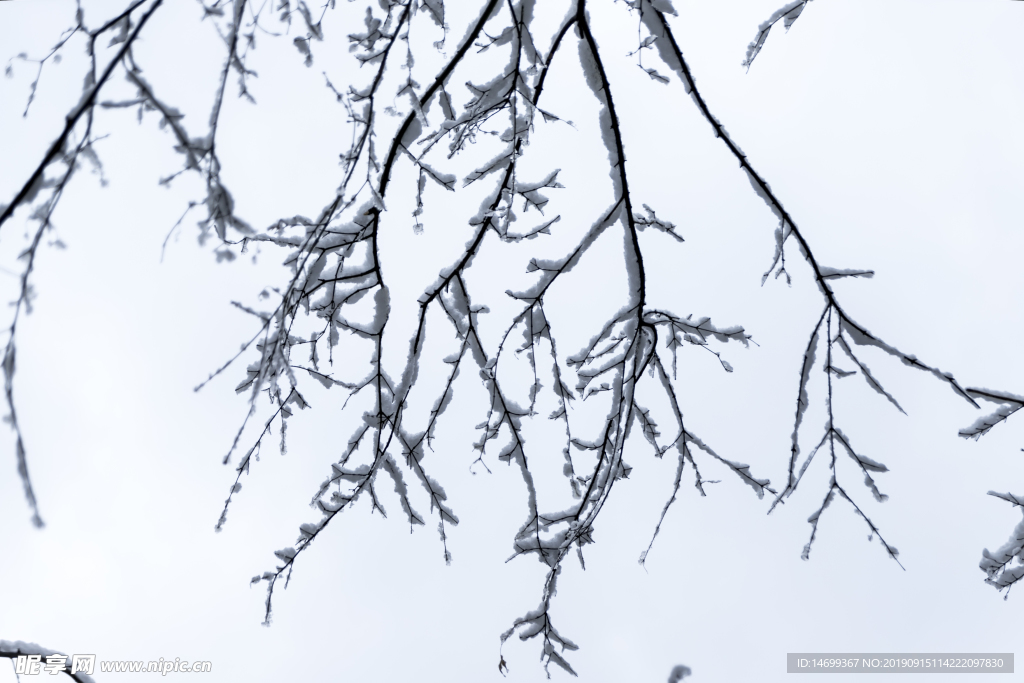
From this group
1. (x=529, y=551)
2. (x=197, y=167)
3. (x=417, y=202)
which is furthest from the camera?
(x=529, y=551)

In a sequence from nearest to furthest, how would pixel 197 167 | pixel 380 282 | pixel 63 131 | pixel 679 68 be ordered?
pixel 63 131 < pixel 197 167 < pixel 679 68 < pixel 380 282

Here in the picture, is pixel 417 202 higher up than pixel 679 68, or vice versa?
pixel 679 68

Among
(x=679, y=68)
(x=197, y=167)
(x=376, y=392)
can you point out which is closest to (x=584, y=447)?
(x=376, y=392)

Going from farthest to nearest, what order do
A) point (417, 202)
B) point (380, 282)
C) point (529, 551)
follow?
point (529, 551)
point (380, 282)
point (417, 202)

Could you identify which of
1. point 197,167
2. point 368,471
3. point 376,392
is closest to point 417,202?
point 197,167

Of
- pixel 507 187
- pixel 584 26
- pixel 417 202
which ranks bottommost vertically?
pixel 417 202

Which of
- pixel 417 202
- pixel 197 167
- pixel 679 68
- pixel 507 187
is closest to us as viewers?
pixel 197 167

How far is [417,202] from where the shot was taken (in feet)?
6.87

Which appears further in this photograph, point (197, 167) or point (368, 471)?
point (368, 471)

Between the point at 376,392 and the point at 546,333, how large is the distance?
0.86 metres

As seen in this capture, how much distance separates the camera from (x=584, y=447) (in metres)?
2.56

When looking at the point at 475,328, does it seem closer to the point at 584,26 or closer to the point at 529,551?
the point at 529,551

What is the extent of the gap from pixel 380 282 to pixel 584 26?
4.33 ft

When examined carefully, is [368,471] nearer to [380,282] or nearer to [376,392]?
[376,392]
